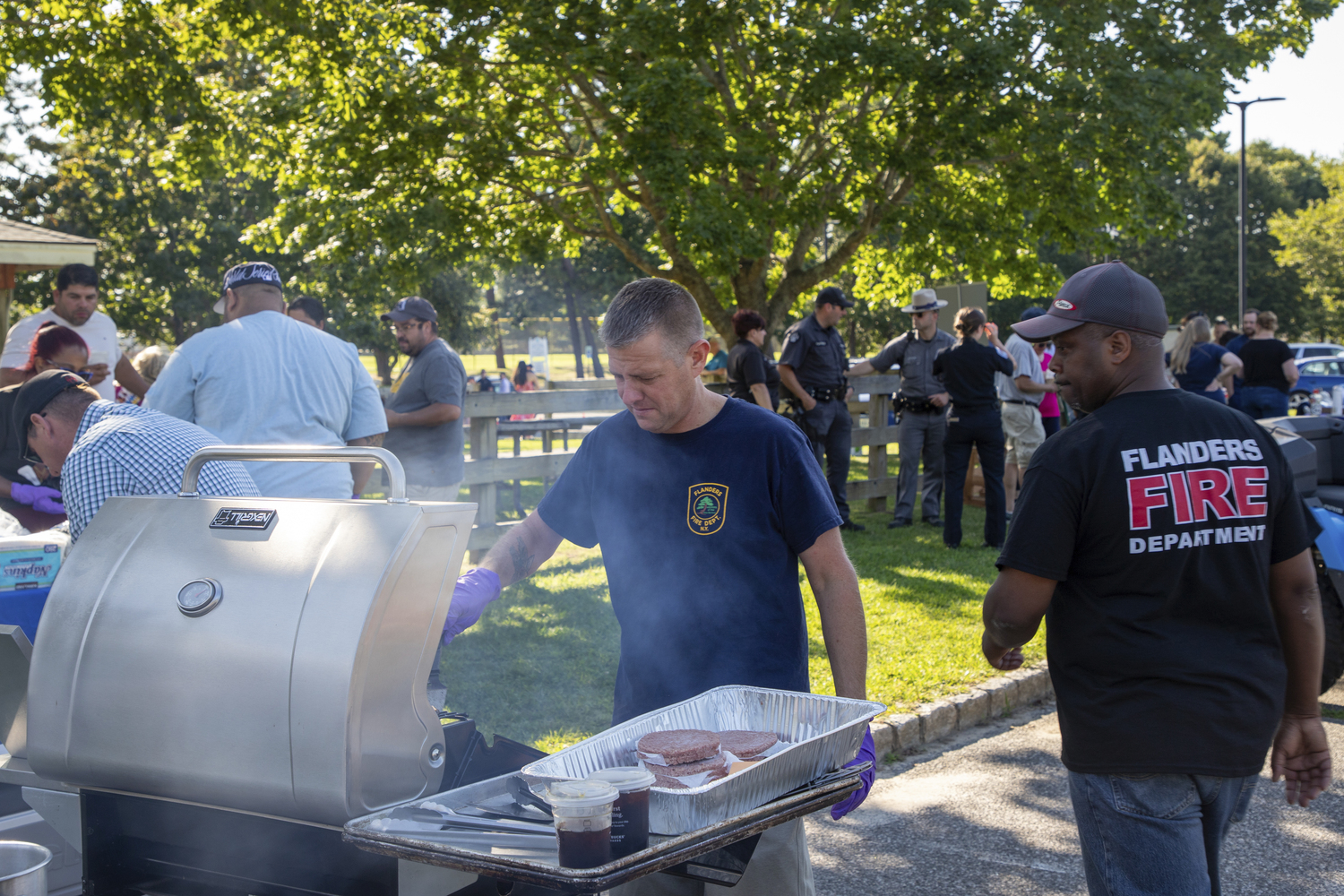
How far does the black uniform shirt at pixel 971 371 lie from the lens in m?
8.85

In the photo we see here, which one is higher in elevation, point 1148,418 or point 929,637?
point 1148,418

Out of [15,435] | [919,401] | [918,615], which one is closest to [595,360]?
[919,401]

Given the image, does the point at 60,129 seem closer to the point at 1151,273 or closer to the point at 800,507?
the point at 800,507

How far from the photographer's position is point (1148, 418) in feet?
7.09

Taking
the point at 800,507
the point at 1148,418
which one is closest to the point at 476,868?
the point at 800,507

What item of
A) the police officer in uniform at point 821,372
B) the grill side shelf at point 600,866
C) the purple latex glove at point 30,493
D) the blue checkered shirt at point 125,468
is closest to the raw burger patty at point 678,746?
the grill side shelf at point 600,866

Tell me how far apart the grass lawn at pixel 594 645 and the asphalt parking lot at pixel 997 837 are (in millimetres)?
627

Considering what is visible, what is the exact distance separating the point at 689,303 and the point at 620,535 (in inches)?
22.7

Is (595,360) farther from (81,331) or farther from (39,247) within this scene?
(81,331)

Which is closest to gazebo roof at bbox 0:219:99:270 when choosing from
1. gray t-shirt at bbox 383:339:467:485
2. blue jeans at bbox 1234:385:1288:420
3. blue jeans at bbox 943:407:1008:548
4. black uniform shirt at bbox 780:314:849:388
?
gray t-shirt at bbox 383:339:467:485

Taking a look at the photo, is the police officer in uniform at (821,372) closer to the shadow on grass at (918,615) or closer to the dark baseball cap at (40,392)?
the shadow on grass at (918,615)

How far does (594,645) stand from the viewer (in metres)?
6.21

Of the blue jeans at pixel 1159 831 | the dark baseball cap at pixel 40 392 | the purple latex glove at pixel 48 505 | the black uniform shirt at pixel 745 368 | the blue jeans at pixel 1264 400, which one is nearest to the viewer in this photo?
the blue jeans at pixel 1159 831

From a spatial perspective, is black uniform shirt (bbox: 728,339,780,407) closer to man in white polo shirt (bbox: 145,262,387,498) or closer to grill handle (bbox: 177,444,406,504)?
man in white polo shirt (bbox: 145,262,387,498)
